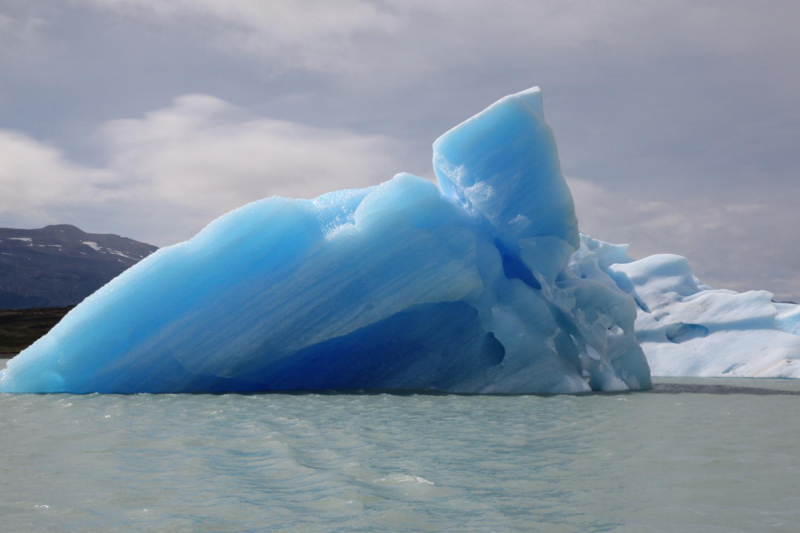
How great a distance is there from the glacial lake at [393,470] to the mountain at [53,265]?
335 feet

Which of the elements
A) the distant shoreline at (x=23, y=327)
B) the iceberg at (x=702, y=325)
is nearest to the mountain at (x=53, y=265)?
the distant shoreline at (x=23, y=327)

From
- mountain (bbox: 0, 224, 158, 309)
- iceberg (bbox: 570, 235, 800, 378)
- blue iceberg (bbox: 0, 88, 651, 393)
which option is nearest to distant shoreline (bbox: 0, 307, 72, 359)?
blue iceberg (bbox: 0, 88, 651, 393)

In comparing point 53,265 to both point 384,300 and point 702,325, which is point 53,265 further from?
point 384,300

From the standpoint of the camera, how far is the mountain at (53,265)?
98.6m

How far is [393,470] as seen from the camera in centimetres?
370

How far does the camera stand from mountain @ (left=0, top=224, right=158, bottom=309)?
324 ft

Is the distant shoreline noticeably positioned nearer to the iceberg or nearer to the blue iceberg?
the blue iceberg

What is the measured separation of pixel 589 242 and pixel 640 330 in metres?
2.78

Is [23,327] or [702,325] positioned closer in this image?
[702,325]

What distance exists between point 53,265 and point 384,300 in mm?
113086

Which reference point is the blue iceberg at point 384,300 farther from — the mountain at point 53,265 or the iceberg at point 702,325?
the mountain at point 53,265

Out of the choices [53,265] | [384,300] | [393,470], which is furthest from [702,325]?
[53,265]

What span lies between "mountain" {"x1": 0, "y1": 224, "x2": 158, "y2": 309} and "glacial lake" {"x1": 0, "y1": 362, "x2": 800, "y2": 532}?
4021 inches

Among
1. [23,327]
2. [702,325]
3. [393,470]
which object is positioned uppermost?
[702,325]
